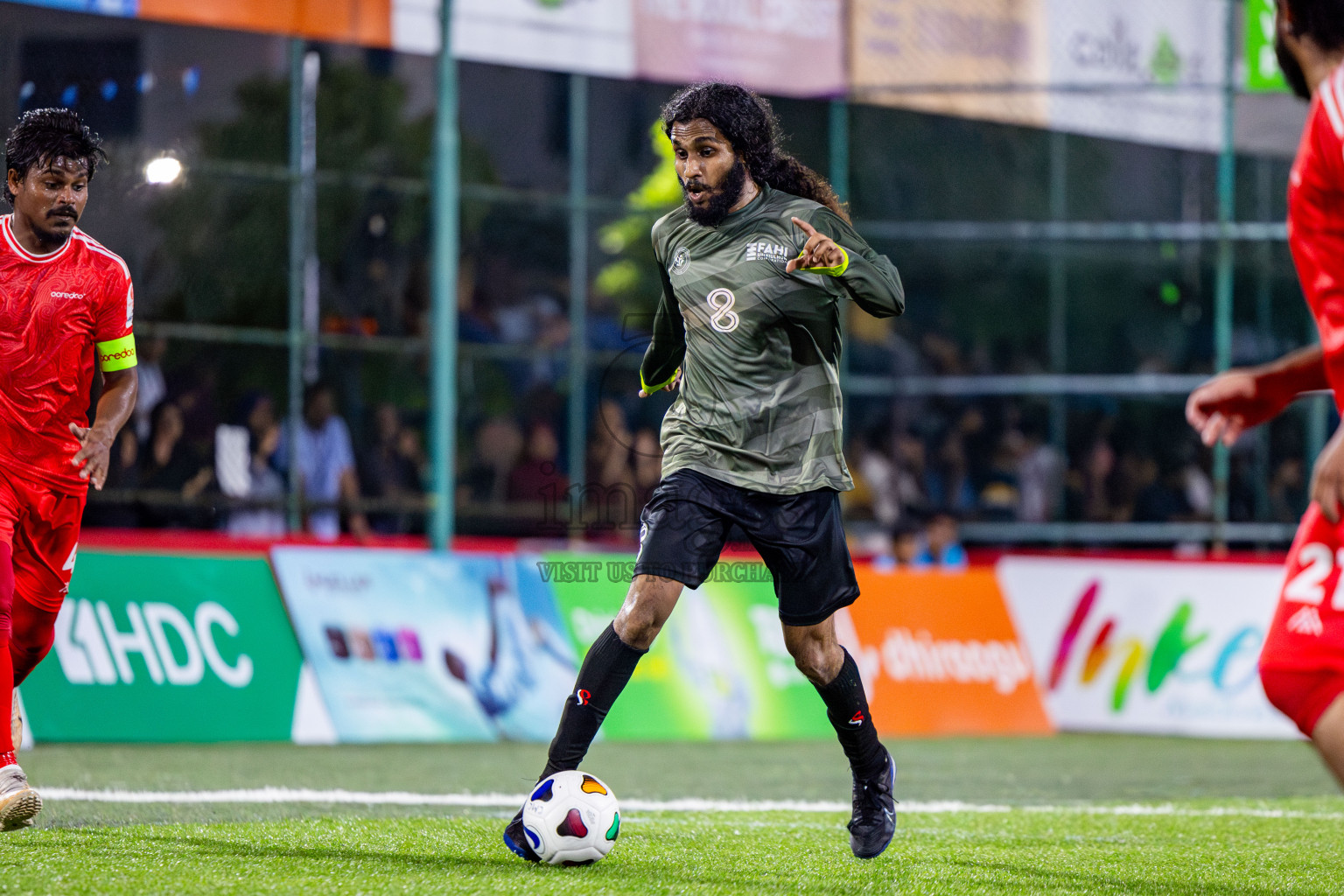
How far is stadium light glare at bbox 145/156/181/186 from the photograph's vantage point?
488 inches

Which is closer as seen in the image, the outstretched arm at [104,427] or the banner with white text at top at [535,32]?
the outstretched arm at [104,427]

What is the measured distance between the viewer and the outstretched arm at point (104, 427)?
19.1 ft

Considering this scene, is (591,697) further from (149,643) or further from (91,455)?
(149,643)

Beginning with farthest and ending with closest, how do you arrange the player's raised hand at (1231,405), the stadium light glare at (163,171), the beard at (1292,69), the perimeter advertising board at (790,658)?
the stadium light glare at (163,171), the perimeter advertising board at (790,658), the player's raised hand at (1231,405), the beard at (1292,69)

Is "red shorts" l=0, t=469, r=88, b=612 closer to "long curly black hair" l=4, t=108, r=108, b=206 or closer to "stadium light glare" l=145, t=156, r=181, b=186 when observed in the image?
"long curly black hair" l=4, t=108, r=108, b=206

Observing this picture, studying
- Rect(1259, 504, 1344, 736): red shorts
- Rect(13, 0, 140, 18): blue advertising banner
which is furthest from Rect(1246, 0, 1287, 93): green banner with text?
Rect(1259, 504, 1344, 736): red shorts

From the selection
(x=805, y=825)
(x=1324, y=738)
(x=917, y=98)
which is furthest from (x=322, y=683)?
(x=917, y=98)

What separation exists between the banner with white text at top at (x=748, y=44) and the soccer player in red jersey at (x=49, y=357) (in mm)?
10263

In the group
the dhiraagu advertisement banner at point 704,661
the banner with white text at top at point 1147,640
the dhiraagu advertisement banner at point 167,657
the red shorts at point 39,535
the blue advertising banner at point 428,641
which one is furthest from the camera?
the banner with white text at top at point 1147,640

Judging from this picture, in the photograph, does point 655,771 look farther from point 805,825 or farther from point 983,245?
point 983,245

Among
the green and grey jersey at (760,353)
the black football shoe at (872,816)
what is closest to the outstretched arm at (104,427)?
the green and grey jersey at (760,353)

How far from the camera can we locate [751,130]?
560 cm

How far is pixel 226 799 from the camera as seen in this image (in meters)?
6.99

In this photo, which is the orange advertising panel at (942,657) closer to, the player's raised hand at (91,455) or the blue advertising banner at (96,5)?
the blue advertising banner at (96,5)
